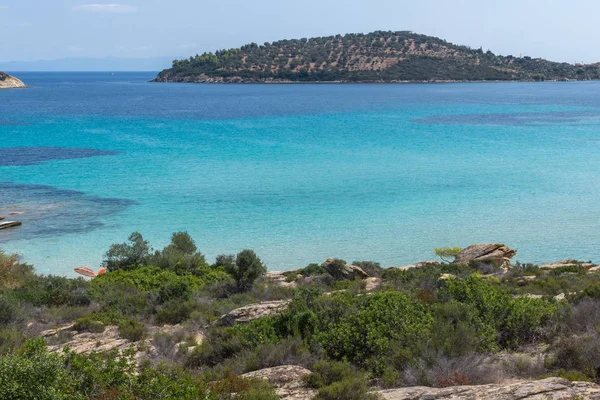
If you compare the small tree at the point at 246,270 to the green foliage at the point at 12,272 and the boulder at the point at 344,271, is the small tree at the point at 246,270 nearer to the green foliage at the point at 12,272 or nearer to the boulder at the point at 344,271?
the boulder at the point at 344,271

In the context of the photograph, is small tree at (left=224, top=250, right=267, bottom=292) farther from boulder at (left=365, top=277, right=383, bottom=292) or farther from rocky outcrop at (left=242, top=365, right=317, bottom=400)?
rocky outcrop at (left=242, top=365, right=317, bottom=400)

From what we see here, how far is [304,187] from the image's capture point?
1264 inches

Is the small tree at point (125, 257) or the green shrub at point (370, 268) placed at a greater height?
the small tree at point (125, 257)

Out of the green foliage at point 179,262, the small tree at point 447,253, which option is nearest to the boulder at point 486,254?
the small tree at point 447,253

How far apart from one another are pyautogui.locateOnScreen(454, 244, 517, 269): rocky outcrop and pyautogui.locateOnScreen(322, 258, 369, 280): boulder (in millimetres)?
3987

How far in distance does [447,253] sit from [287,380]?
546 inches

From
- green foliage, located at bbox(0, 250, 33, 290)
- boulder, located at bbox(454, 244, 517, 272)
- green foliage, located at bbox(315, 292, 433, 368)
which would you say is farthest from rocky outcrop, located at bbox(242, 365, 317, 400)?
green foliage, located at bbox(0, 250, 33, 290)

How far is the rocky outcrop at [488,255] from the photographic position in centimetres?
1752

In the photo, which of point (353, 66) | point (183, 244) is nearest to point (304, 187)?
point (183, 244)

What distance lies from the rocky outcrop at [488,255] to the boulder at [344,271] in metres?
3.99

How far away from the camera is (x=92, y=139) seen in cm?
5216

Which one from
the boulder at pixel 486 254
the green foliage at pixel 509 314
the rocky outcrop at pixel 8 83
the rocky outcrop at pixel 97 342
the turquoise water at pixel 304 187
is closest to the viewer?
the green foliage at pixel 509 314

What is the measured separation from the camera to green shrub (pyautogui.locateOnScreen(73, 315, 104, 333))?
1118 centimetres

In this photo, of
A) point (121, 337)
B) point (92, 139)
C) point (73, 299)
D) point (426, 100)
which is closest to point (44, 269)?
Result: point (73, 299)
